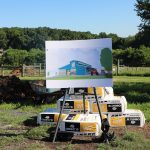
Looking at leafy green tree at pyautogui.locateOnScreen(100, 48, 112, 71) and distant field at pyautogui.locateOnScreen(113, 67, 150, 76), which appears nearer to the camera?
leafy green tree at pyautogui.locateOnScreen(100, 48, 112, 71)

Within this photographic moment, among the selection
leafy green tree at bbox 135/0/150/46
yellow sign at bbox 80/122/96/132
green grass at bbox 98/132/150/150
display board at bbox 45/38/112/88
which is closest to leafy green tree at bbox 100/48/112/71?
display board at bbox 45/38/112/88

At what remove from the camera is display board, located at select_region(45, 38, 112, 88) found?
8.28 m

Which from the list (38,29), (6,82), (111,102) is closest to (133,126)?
(111,102)

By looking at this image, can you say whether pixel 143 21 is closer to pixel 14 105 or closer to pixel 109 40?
pixel 14 105

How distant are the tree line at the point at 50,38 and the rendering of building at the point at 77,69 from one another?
2.67m

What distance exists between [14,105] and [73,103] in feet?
15.0

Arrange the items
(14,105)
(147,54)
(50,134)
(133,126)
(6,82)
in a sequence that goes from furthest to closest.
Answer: (147,54)
(6,82)
(14,105)
(133,126)
(50,134)

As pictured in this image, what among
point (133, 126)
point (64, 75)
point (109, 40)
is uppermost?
point (109, 40)

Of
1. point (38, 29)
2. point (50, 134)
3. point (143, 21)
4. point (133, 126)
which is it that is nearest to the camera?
point (50, 134)

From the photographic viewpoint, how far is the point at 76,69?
8.45 meters

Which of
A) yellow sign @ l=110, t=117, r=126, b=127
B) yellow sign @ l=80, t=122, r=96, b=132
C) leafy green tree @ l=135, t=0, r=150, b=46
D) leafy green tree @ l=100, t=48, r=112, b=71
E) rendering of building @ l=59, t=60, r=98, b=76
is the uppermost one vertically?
leafy green tree @ l=135, t=0, r=150, b=46

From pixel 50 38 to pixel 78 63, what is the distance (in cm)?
8972

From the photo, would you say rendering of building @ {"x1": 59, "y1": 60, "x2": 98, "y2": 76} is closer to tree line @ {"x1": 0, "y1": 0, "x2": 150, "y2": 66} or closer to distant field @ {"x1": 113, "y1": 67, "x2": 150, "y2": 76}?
tree line @ {"x1": 0, "y1": 0, "x2": 150, "y2": 66}

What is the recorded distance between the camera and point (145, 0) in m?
24.1
